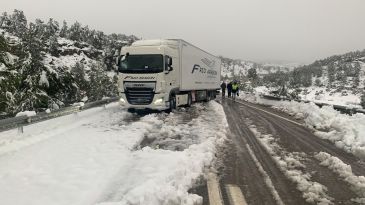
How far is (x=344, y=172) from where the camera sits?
817cm

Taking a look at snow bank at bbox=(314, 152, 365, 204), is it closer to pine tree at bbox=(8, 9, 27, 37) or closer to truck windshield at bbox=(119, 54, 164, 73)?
truck windshield at bbox=(119, 54, 164, 73)

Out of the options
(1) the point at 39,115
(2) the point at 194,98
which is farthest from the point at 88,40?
(1) the point at 39,115

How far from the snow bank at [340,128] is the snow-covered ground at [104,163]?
12.6 ft

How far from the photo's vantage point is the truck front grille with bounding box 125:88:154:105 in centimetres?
1772

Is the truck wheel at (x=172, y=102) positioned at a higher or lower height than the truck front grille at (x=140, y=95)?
lower

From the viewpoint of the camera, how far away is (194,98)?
25484 mm

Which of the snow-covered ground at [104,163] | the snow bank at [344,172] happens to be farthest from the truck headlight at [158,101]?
the snow bank at [344,172]

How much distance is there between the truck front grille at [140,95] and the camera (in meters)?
17.7

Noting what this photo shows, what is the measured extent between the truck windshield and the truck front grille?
0.94 m

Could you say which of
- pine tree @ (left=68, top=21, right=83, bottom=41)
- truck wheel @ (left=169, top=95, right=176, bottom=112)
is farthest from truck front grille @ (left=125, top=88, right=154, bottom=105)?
pine tree @ (left=68, top=21, right=83, bottom=41)

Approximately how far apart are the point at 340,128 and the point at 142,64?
9433 mm

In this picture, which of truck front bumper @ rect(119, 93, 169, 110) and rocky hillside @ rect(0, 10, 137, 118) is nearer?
rocky hillside @ rect(0, 10, 137, 118)

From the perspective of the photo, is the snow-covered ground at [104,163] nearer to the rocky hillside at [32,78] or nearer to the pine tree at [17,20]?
the rocky hillside at [32,78]

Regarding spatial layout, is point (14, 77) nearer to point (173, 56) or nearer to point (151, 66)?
point (151, 66)
